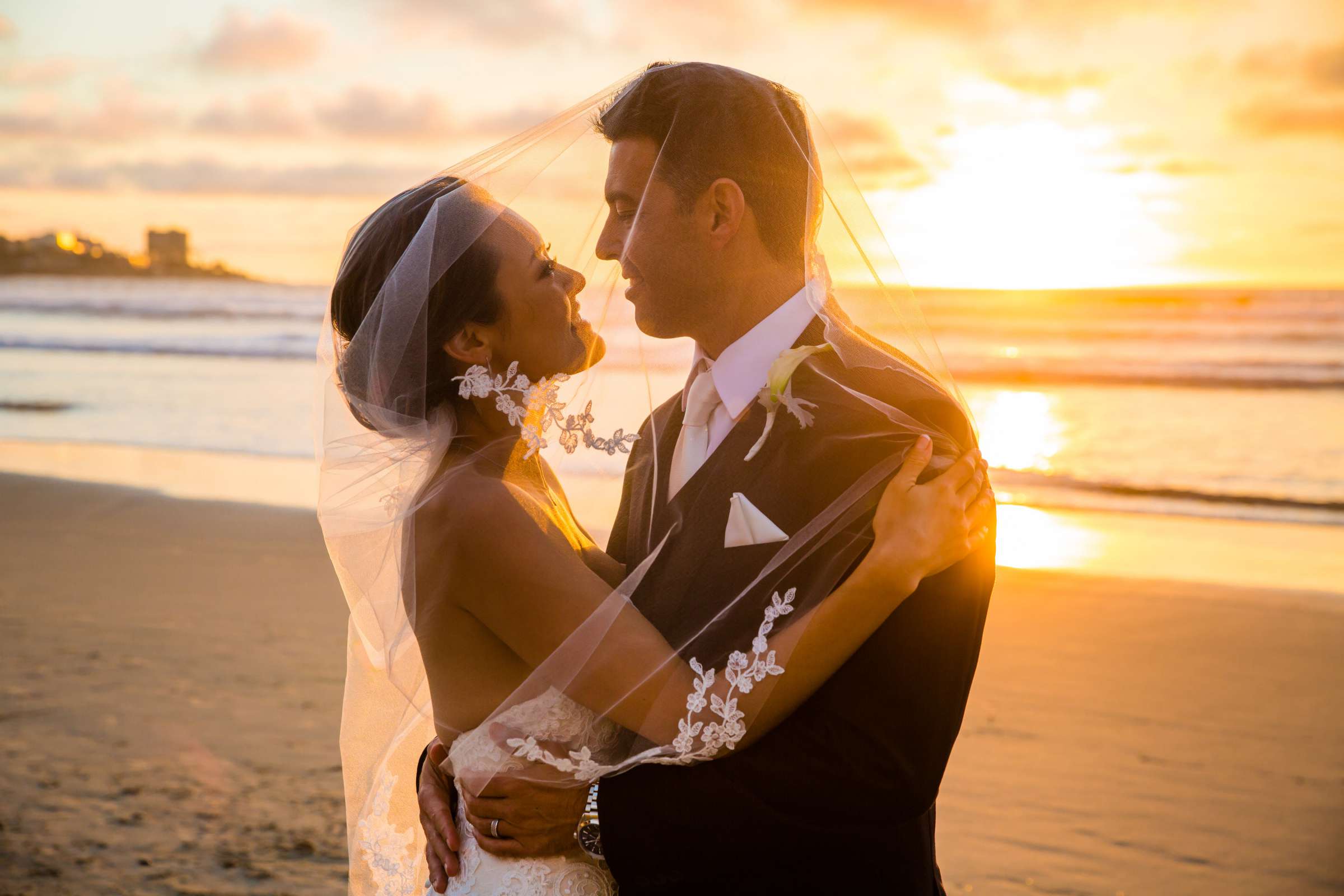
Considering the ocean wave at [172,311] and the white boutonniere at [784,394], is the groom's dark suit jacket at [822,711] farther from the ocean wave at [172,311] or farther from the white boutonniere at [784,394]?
the ocean wave at [172,311]

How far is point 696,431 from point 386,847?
4.30ft

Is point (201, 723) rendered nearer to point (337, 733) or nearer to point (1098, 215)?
point (337, 733)

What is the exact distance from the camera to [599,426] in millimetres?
2646

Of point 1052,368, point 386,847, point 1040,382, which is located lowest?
point 1052,368

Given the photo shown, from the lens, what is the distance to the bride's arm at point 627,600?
6.76 feet

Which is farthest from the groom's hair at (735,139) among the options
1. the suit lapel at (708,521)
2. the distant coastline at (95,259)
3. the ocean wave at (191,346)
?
the distant coastline at (95,259)

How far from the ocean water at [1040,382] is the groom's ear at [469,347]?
0.33m

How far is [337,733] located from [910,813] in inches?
175

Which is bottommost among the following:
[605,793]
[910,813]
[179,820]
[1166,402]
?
[1166,402]

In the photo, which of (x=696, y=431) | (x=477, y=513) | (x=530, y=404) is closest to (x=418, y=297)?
(x=530, y=404)

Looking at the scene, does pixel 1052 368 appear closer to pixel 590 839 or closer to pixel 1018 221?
pixel 1018 221

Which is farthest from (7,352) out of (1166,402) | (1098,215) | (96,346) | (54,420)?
(1098,215)

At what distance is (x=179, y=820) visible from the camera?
501cm

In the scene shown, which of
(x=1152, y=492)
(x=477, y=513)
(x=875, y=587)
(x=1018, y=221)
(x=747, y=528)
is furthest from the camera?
(x=1152, y=492)
